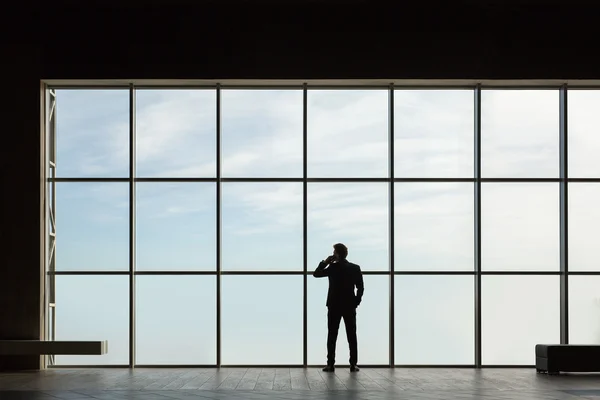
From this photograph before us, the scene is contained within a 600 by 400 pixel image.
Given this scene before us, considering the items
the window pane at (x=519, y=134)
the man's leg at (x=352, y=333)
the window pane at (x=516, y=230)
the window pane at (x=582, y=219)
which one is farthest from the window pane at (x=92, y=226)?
the window pane at (x=582, y=219)

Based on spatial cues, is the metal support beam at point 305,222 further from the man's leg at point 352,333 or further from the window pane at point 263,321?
the man's leg at point 352,333

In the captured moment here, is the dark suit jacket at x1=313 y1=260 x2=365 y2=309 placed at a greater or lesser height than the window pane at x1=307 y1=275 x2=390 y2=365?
greater

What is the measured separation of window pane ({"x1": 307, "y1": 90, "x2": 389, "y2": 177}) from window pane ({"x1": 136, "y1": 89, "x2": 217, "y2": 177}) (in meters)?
1.71

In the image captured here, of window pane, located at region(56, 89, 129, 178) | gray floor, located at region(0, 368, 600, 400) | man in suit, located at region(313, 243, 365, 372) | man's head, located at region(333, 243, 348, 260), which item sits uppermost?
window pane, located at region(56, 89, 129, 178)

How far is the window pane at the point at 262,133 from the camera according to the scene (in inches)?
567

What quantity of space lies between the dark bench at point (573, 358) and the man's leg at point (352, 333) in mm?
2854

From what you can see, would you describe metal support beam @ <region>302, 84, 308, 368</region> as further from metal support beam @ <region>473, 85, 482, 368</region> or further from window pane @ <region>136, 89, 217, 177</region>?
metal support beam @ <region>473, 85, 482, 368</region>

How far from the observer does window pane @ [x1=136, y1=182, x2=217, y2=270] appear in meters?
14.3

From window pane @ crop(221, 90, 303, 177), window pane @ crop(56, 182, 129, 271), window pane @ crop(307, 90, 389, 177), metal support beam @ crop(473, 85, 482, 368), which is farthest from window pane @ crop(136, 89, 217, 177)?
metal support beam @ crop(473, 85, 482, 368)
